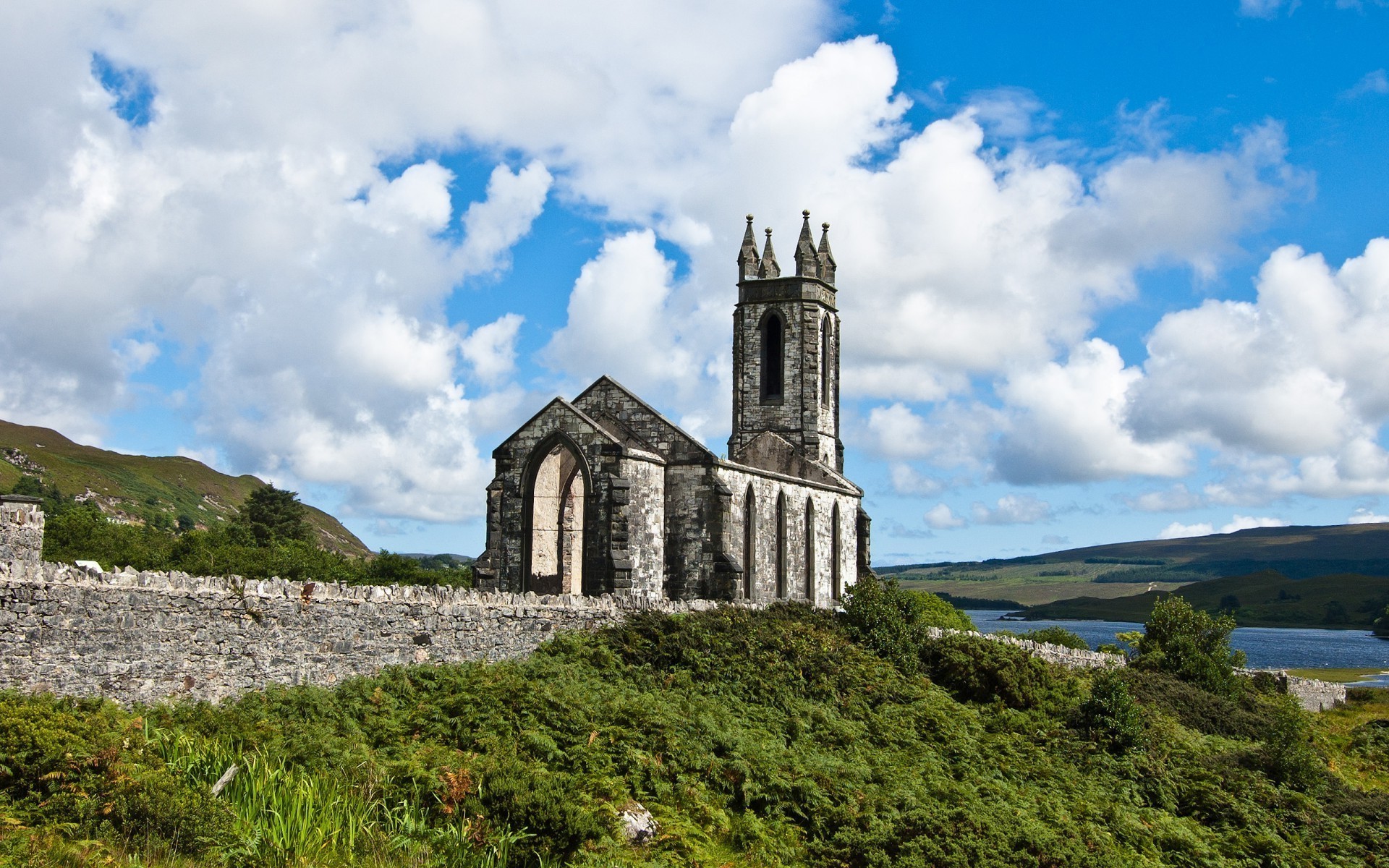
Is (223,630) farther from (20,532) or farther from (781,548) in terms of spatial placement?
(781,548)

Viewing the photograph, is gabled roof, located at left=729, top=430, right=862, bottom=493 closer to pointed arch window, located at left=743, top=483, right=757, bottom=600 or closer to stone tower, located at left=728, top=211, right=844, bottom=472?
stone tower, located at left=728, top=211, right=844, bottom=472

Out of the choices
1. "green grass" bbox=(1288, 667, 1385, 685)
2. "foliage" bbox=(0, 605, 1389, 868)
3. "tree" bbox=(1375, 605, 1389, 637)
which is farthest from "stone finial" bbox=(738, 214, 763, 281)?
"tree" bbox=(1375, 605, 1389, 637)

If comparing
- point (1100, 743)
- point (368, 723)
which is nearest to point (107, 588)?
point (368, 723)

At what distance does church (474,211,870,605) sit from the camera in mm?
27031

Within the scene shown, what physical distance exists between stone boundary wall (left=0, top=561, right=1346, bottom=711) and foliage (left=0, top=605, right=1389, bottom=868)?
514mm

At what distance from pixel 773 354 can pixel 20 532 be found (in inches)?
1097

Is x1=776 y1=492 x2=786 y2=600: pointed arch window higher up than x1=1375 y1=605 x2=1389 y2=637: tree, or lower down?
higher up

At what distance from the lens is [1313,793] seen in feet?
79.8

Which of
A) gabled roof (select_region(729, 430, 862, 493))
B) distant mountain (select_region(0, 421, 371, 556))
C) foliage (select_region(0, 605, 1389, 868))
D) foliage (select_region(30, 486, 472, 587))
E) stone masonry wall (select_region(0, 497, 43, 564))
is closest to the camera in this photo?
foliage (select_region(0, 605, 1389, 868))

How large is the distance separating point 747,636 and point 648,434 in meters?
7.92

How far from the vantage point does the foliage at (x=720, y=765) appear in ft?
44.2

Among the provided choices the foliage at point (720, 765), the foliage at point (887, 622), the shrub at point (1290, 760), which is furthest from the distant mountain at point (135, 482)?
the shrub at point (1290, 760)

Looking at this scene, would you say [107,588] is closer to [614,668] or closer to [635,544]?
[614,668]

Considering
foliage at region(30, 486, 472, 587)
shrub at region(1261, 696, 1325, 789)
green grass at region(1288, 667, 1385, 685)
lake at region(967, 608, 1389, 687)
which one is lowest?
lake at region(967, 608, 1389, 687)
